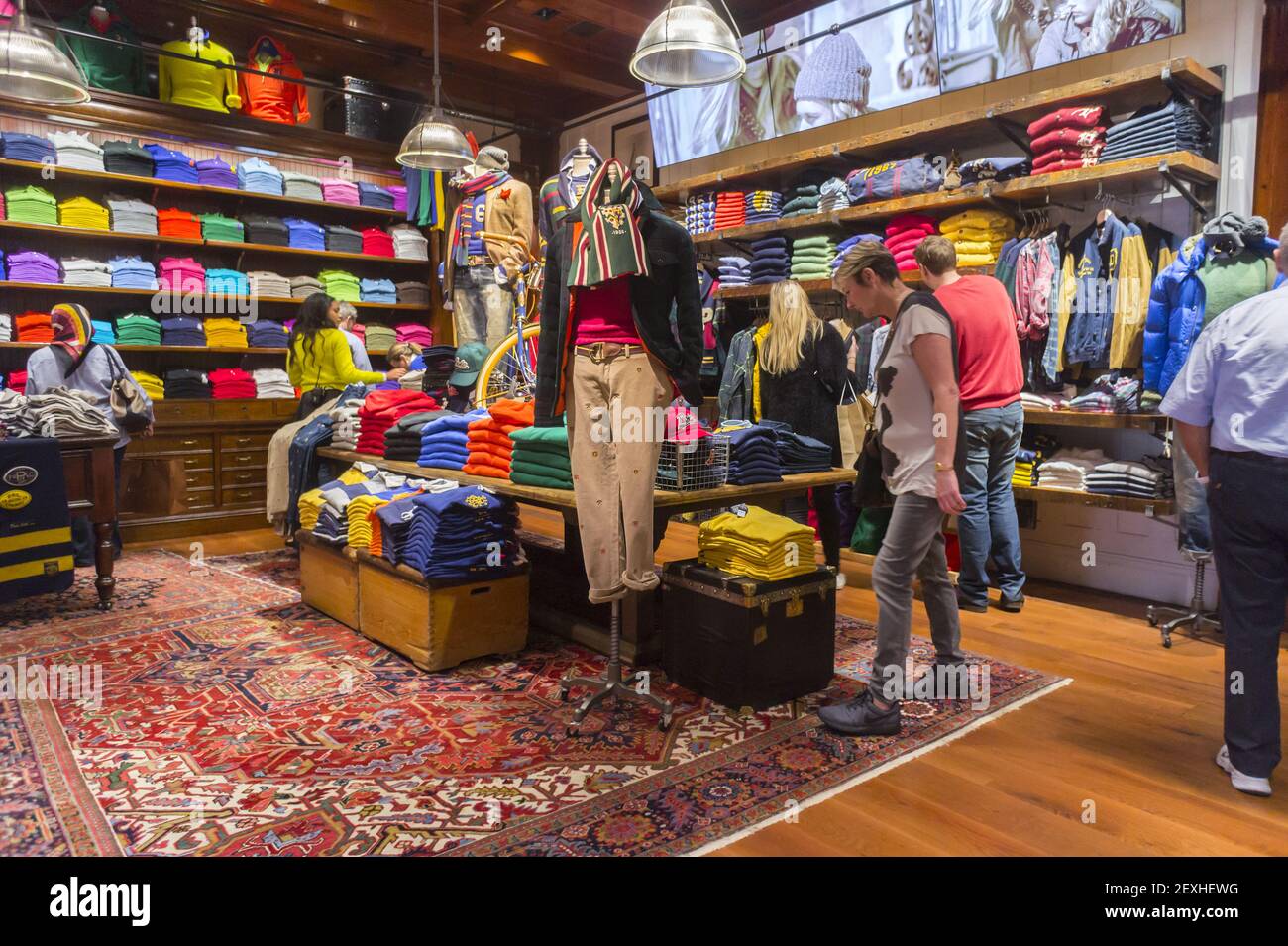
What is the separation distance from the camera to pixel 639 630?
3.47 meters

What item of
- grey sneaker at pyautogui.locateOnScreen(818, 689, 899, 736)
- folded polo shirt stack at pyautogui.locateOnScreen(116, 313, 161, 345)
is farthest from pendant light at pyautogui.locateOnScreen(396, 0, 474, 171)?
grey sneaker at pyautogui.locateOnScreen(818, 689, 899, 736)

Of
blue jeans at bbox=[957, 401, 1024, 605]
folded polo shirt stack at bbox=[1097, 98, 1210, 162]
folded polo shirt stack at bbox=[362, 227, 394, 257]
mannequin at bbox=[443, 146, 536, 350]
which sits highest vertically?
folded polo shirt stack at bbox=[362, 227, 394, 257]

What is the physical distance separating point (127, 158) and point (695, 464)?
A: 560cm

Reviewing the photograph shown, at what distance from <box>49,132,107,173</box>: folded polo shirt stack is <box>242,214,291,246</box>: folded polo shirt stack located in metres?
1.05

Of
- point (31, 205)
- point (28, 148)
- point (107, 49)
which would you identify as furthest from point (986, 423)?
point (107, 49)

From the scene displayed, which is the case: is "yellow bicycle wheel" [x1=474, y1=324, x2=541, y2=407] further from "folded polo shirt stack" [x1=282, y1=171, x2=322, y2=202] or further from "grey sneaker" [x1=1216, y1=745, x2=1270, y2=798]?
"grey sneaker" [x1=1216, y1=745, x2=1270, y2=798]

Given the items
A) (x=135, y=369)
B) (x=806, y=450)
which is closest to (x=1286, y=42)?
(x=806, y=450)

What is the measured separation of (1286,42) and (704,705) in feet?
13.3

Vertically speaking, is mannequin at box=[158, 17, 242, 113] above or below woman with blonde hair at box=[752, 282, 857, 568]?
above

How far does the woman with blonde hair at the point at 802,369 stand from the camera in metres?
4.64

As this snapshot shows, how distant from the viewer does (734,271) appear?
6.55 metres

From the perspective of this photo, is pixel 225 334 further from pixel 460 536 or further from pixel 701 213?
pixel 460 536

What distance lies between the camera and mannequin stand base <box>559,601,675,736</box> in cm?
283
